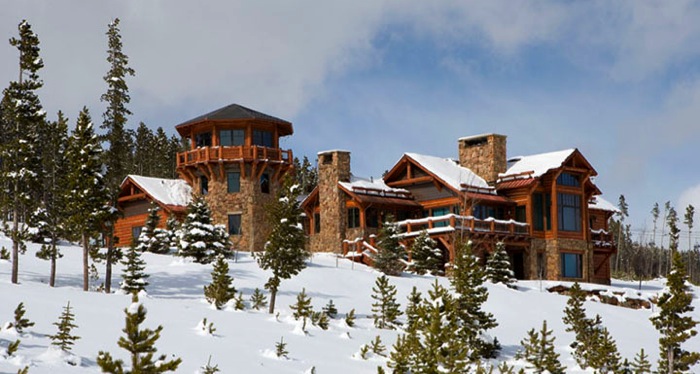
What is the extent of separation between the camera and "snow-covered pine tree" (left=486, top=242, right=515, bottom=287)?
140 ft

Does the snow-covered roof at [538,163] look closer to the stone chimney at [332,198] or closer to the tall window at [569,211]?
the tall window at [569,211]

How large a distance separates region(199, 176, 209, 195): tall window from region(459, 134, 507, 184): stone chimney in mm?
16408

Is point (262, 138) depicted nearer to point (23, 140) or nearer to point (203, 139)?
point (203, 139)

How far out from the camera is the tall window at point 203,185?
54062 millimetres

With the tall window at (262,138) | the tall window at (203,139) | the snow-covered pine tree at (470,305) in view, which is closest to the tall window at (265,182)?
the tall window at (262,138)

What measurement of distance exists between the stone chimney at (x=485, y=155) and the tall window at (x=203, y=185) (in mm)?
16408

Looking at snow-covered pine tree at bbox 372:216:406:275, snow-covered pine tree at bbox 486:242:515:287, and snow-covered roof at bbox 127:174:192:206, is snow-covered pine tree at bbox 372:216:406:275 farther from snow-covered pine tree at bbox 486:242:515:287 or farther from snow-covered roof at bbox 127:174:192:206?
snow-covered roof at bbox 127:174:192:206

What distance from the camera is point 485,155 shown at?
2045 inches

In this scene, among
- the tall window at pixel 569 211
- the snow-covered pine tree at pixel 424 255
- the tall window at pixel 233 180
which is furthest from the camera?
the tall window at pixel 233 180

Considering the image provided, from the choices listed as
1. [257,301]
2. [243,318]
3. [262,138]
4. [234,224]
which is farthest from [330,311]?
[262,138]

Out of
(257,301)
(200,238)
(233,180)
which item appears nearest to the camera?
(257,301)

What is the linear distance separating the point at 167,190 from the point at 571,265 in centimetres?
2595

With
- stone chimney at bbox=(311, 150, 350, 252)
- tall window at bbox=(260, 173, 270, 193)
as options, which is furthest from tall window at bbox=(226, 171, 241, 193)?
stone chimney at bbox=(311, 150, 350, 252)

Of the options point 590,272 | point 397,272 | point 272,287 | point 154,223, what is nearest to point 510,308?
point 397,272
